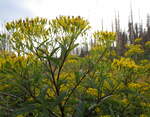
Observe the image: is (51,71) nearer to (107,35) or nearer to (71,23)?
(71,23)

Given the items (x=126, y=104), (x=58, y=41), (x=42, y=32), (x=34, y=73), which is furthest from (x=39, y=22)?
(x=126, y=104)

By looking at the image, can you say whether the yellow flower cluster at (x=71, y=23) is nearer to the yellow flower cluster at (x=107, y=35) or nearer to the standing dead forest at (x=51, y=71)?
the standing dead forest at (x=51, y=71)

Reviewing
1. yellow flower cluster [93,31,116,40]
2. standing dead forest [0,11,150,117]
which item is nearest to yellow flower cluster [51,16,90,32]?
standing dead forest [0,11,150,117]

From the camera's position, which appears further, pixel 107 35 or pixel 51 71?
pixel 107 35

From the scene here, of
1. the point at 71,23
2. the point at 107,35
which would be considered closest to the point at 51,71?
the point at 71,23

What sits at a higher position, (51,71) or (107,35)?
(107,35)

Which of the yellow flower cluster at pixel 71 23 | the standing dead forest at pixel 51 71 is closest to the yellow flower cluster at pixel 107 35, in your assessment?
the standing dead forest at pixel 51 71

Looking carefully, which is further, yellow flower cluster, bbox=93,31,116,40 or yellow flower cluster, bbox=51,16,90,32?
yellow flower cluster, bbox=93,31,116,40

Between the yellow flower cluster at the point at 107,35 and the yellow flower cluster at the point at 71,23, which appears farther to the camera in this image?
the yellow flower cluster at the point at 107,35

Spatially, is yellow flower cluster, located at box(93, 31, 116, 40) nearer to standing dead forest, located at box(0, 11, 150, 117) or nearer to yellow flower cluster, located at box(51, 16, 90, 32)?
standing dead forest, located at box(0, 11, 150, 117)

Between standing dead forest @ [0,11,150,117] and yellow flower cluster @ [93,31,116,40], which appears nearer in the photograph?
standing dead forest @ [0,11,150,117]

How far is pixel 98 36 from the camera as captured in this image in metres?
2.58

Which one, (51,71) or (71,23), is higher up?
(71,23)

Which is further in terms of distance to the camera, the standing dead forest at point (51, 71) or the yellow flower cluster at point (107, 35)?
the yellow flower cluster at point (107, 35)
